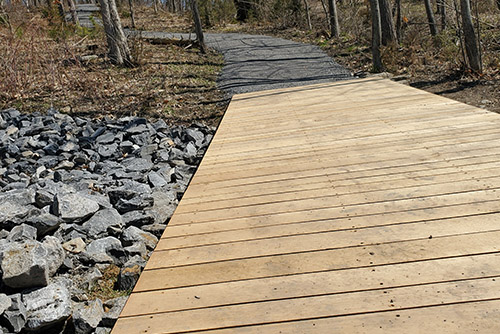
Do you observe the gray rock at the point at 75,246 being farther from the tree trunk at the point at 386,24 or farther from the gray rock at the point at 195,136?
the tree trunk at the point at 386,24

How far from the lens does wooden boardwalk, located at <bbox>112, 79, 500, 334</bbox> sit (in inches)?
71.5

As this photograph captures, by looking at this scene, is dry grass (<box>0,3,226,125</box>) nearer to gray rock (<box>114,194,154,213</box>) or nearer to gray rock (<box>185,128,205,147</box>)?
gray rock (<box>185,128,205,147</box>)

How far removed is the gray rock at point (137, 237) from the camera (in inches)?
133

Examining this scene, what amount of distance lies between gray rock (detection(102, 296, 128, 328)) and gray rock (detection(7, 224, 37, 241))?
1.04 m

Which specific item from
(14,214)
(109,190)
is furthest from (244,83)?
(14,214)

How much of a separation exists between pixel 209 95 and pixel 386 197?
6773 mm

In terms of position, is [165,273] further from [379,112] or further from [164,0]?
[164,0]

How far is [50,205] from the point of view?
3.90 metres

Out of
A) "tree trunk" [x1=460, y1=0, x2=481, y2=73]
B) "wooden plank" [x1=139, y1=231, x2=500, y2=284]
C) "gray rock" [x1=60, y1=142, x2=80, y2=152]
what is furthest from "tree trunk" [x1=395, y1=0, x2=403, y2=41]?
"wooden plank" [x1=139, y1=231, x2=500, y2=284]

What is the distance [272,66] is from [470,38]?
4.98 metres

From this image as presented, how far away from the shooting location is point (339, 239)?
2.40m

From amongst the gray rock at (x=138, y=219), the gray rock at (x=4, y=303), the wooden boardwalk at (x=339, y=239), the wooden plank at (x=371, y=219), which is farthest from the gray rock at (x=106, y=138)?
the gray rock at (x=4, y=303)

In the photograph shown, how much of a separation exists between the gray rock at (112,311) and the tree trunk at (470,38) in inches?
283

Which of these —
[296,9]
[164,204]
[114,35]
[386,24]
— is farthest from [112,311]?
[296,9]
